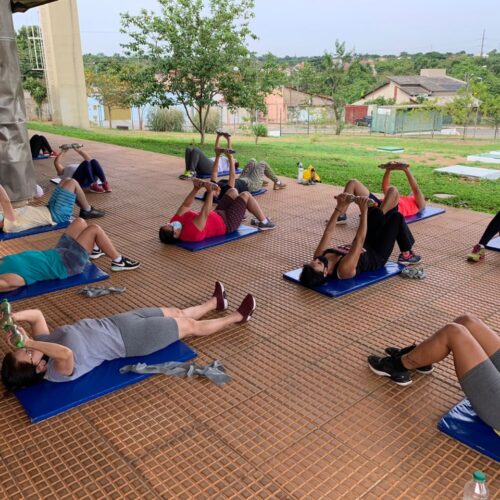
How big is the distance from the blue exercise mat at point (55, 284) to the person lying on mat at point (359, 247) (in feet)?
6.70

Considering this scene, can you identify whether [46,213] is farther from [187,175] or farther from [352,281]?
[352,281]

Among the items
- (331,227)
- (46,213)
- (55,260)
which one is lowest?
(55,260)

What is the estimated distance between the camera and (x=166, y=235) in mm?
5625

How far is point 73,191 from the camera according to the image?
621cm

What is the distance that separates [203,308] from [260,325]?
0.49 metres

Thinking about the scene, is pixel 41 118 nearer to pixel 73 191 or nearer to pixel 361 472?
pixel 73 191

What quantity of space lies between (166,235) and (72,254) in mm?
1286

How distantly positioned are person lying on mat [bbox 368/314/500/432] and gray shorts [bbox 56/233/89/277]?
9.91 ft

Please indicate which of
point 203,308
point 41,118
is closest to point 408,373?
point 203,308

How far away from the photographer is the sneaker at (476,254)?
512cm

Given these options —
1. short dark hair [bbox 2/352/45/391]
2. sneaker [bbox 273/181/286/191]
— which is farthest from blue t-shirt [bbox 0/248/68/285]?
sneaker [bbox 273/181/286/191]

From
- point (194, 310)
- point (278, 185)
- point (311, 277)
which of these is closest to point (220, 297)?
point (194, 310)

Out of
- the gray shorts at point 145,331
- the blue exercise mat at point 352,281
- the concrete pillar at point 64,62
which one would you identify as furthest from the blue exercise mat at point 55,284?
the concrete pillar at point 64,62

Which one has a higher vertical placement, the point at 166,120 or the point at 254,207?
the point at 166,120
